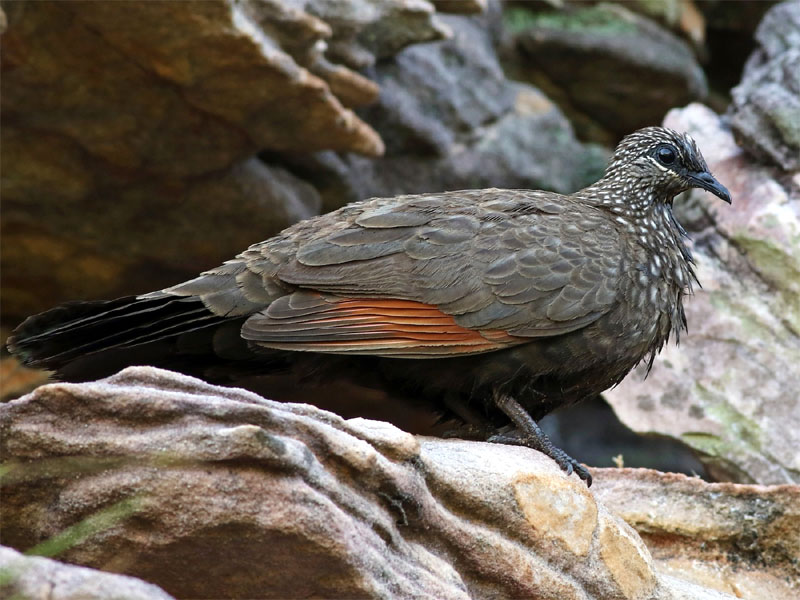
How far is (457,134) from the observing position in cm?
888

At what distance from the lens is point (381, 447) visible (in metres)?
3.23

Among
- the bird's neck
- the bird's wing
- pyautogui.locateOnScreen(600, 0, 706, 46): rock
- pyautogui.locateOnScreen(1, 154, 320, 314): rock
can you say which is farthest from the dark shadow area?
the bird's wing

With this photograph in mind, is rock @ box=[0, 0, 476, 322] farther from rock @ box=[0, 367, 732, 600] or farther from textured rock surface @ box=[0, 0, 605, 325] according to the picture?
rock @ box=[0, 367, 732, 600]

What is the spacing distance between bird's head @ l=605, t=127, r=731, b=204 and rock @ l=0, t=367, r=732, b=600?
261cm

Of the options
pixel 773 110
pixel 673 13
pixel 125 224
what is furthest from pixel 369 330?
pixel 673 13

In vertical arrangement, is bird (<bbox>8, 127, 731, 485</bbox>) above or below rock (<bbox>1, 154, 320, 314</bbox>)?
above

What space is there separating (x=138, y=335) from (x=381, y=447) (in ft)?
5.40

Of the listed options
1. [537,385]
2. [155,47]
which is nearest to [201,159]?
[155,47]

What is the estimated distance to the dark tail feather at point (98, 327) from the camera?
4281mm

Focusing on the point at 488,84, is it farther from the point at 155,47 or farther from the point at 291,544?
the point at 291,544

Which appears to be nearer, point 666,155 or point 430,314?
point 430,314

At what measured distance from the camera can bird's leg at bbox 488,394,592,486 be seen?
14.2ft

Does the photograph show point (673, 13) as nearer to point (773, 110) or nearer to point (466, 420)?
point (773, 110)

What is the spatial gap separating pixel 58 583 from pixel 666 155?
3.89m
